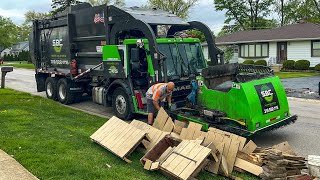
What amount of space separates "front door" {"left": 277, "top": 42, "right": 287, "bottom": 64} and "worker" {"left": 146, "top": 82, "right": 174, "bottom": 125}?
27138 millimetres

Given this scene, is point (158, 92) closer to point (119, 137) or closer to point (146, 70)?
point (146, 70)

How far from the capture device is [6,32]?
78.3 meters

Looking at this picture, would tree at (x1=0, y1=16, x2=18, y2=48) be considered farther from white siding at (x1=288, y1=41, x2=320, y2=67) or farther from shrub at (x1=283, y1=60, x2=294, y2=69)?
shrub at (x1=283, y1=60, x2=294, y2=69)

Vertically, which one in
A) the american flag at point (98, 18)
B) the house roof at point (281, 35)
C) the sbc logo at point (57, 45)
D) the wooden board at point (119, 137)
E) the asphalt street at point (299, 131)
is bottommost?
the asphalt street at point (299, 131)

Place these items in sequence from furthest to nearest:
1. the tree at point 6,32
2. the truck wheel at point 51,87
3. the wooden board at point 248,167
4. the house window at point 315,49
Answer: the tree at point 6,32 → the house window at point 315,49 → the truck wheel at point 51,87 → the wooden board at point 248,167

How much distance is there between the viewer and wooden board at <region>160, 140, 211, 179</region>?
6.15 meters

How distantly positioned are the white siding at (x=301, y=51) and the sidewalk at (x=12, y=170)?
29.6 meters

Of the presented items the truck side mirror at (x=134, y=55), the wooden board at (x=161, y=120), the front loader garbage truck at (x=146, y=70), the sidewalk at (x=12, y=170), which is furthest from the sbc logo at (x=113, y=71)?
the sidewalk at (x=12, y=170)

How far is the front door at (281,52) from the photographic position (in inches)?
1366

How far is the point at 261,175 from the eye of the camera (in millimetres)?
6527

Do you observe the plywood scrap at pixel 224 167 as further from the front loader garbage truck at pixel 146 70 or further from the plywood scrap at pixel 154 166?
the front loader garbage truck at pixel 146 70

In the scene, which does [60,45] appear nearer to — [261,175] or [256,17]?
[261,175]

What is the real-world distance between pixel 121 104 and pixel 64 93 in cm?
414

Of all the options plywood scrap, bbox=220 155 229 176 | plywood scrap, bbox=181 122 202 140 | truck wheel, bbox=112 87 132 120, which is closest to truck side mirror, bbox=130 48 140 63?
truck wheel, bbox=112 87 132 120
